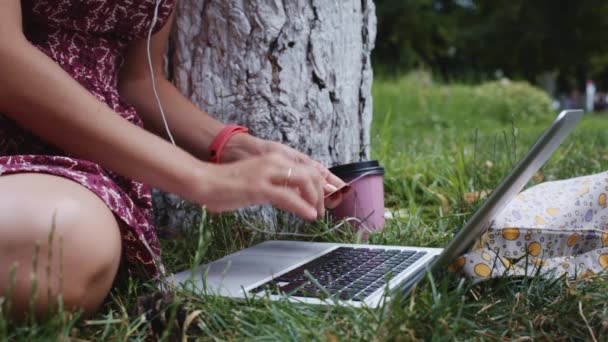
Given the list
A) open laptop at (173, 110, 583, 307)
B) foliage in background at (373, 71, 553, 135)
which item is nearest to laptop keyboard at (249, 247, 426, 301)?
open laptop at (173, 110, 583, 307)

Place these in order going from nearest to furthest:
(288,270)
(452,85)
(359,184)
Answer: (288,270), (359,184), (452,85)

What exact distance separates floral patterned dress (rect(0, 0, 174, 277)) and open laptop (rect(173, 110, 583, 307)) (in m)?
0.16

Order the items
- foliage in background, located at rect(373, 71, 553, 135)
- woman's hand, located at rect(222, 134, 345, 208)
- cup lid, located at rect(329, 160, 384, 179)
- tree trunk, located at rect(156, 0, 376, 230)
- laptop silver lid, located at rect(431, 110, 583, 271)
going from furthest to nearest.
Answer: foliage in background, located at rect(373, 71, 553, 135), tree trunk, located at rect(156, 0, 376, 230), cup lid, located at rect(329, 160, 384, 179), woman's hand, located at rect(222, 134, 345, 208), laptop silver lid, located at rect(431, 110, 583, 271)

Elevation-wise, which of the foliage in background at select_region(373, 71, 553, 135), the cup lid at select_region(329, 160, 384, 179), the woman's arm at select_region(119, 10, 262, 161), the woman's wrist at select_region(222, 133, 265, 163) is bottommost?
the foliage in background at select_region(373, 71, 553, 135)

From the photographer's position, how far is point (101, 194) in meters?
1.36

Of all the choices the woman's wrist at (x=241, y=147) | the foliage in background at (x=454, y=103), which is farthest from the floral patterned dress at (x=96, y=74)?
the foliage in background at (x=454, y=103)

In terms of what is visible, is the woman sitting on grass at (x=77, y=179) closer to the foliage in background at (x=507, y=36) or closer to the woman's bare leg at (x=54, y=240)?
the woman's bare leg at (x=54, y=240)

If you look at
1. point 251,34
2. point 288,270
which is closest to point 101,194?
point 288,270

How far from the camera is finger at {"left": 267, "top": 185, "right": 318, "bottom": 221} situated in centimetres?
130

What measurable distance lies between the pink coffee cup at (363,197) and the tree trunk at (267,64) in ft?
0.81

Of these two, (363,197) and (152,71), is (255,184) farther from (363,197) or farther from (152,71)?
(363,197)

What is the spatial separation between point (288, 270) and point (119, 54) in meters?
0.74

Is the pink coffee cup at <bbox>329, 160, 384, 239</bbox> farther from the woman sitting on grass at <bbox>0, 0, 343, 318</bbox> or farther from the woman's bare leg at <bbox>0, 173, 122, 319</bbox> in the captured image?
the woman's bare leg at <bbox>0, 173, 122, 319</bbox>

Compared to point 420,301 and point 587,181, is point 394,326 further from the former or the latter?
point 587,181
